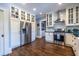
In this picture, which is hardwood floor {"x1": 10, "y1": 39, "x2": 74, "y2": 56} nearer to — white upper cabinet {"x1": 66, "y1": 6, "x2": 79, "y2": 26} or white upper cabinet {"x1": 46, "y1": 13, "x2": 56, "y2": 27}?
white upper cabinet {"x1": 46, "y1": 13, "x2": 56, "y2": 27}

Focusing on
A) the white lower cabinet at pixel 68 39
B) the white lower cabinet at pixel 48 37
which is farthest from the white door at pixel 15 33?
the white lower cabinet at pixel 68 39

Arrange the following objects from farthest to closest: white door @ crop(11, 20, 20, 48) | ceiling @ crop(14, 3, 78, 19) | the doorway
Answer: the doorway < white door @ crop(11, 20, 20, 48) < ceiling @ crop(14, 3, 78, 19)

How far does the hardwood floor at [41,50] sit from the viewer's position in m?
2.22

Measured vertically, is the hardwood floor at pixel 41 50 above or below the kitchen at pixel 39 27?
below

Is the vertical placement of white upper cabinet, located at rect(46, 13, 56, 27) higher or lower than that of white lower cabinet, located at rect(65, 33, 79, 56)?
higher

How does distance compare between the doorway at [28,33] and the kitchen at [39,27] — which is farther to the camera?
the doorway at [28,33]

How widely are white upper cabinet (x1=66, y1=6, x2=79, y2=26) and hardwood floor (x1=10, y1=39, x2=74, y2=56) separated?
0.59 m

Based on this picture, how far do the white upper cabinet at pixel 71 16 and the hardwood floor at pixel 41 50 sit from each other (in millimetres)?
586

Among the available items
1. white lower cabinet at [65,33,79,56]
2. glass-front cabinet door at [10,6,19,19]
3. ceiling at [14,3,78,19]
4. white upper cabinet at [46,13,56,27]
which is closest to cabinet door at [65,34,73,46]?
white lower cabinet at [65,33,79,56]

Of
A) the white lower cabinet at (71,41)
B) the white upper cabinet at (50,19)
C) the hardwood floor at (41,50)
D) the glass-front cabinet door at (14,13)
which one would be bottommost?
the hardwood floor at (41,50)

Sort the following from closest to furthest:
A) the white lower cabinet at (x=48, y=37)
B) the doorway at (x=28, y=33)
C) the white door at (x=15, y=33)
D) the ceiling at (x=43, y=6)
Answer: the ceiling at (x=43, y=6), the white door at (x=15, y=33), the white lower cabinet at (x=48, y=37), the doorway at (x=28, y=33)

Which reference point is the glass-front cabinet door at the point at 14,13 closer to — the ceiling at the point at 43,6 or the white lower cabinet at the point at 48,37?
the ceiling at the point at 43,6

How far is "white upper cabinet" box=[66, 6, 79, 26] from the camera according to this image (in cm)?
220

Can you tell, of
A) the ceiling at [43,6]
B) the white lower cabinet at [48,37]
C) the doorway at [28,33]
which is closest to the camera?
the ceiling at [43,6]
